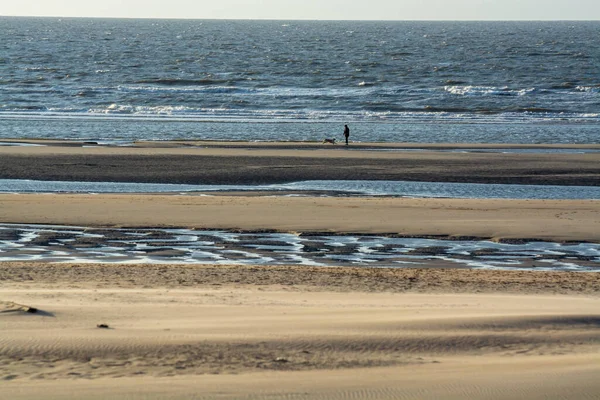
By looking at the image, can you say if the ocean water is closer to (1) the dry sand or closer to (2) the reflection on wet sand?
(2) the reflection on wet sand

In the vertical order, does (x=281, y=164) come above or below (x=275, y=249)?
below

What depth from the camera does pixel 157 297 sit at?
33.9 feet

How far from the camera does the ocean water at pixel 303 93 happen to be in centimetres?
3988

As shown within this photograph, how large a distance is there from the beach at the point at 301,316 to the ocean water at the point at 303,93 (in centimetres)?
1885

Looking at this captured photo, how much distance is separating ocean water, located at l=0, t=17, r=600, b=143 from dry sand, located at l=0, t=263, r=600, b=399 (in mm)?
25734

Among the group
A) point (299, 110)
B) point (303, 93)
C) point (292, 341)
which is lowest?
point (299, 110)

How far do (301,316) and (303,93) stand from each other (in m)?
50.1

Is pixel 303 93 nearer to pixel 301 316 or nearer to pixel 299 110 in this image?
pixel 299 110

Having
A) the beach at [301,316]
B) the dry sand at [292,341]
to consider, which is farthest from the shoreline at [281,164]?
the dry sand at [292,341]

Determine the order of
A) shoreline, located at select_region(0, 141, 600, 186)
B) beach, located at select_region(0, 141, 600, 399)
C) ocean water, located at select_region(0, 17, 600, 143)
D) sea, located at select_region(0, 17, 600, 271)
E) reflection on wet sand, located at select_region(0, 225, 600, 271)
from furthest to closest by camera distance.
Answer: ocean water, located at select_region(0, 17, 600, 143)
shoreline, located at select_region(0, 141, 600, 186)
sea, located at select_region(0, 17, 600, 271)
reflection on wet sand, located at select_region(0, 225, 600, 271)
beach, located at select_region(0, 141, 600, 399)

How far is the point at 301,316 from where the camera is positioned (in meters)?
9.17

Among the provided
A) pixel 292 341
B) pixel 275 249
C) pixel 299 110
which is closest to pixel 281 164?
pixel 275 249

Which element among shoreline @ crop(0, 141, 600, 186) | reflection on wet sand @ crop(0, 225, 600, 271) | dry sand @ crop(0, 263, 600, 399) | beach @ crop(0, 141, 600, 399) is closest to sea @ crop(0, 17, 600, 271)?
reflection on wet sand @ crop(0, 225, 600, 271)

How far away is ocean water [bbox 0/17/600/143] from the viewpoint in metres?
39.9
